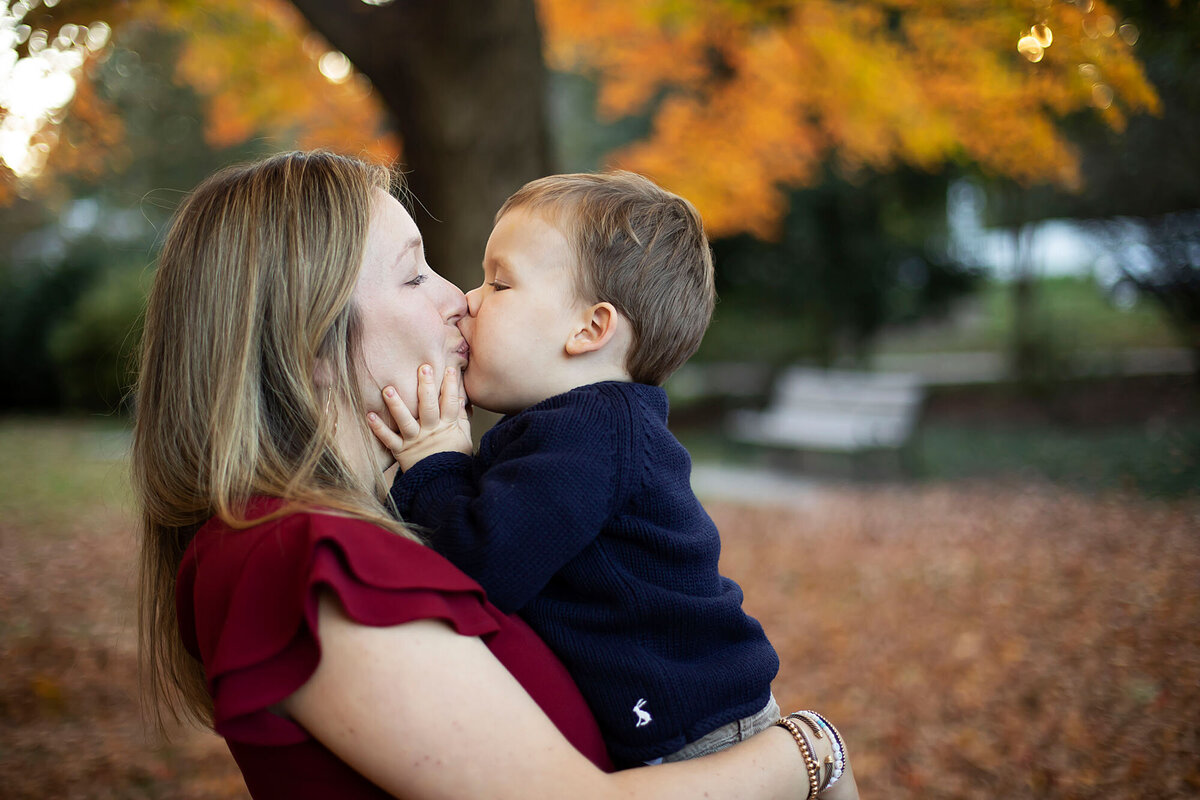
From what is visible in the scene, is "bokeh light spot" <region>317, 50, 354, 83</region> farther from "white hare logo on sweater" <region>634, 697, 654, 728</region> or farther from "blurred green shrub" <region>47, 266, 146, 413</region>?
"blurred green shrub" <region>47, 266, 146, 413</region>

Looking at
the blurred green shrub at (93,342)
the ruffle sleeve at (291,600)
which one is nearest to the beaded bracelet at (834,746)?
the ruffle sleeve at (291,600)

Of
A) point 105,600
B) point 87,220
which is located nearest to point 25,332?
point 87,220

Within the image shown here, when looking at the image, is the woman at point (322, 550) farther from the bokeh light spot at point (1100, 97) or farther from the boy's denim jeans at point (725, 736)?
the bokeh light spot at point (1100, 97)

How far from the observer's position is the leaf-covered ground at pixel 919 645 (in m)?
4.52

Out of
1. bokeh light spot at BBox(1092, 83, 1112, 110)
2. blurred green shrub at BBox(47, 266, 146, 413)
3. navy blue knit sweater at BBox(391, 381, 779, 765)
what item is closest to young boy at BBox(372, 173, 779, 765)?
navy blue knit sweater at BBox(391, 381, 779, 765)

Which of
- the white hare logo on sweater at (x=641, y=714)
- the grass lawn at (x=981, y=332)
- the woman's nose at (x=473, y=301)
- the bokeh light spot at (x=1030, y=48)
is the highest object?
the bokeh light spot at (x=1030, y=48)

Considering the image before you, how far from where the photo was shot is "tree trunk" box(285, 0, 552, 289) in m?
4.62

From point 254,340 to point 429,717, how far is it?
75 centimetres

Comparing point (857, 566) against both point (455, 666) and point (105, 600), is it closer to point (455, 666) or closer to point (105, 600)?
point (105, 600)

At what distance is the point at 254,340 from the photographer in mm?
1688

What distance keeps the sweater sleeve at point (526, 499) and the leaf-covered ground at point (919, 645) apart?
70.0 inches

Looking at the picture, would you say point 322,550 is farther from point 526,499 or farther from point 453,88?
point 453,88

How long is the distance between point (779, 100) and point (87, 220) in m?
15.7

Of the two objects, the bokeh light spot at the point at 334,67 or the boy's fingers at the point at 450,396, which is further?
the bokeh light spot at the point at 334,67
